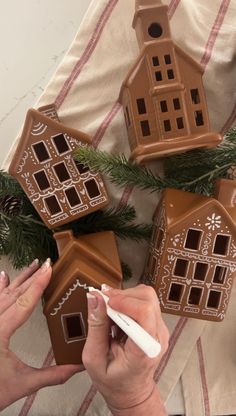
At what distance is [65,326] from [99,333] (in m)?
0.09

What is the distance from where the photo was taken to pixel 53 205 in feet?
2.14

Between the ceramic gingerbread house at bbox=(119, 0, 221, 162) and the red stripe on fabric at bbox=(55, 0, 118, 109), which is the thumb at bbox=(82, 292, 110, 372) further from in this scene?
the red stripe on fabric at bbox=(55, 0, 118, 109)

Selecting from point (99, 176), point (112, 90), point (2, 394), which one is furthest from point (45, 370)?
point (112, 90)

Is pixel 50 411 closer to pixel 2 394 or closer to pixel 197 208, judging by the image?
pixel 2 394

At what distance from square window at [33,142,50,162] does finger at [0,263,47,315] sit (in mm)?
150

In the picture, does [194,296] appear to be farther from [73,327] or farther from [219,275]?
[73,327]

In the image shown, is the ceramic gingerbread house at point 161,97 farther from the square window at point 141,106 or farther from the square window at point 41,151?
the square window at point 41,151

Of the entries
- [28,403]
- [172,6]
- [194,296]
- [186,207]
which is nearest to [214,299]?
[194,296]

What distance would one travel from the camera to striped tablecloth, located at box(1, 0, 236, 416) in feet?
2.50

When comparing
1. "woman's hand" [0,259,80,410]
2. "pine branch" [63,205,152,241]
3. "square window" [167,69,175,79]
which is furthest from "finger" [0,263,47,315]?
"square window" [167,69,175,79]

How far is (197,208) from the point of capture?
63cm

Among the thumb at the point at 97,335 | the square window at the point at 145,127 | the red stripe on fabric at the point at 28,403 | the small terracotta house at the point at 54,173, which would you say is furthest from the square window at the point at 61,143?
the red stripe on fabric at the point at 28,403

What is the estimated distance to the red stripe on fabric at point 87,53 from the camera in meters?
0.76

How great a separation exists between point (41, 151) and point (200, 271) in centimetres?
27
